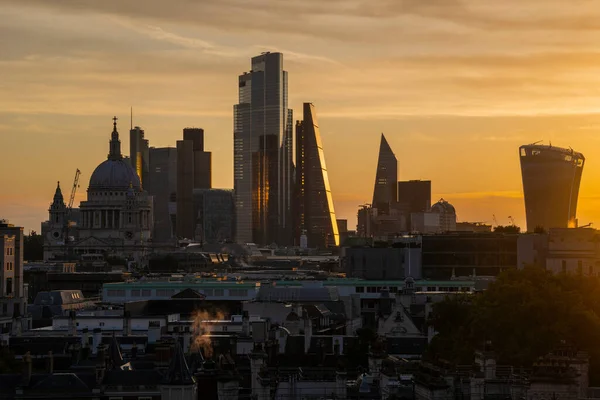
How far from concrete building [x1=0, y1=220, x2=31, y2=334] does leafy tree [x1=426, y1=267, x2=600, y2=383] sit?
48950mm

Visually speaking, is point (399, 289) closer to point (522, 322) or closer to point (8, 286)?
point (8, 286)

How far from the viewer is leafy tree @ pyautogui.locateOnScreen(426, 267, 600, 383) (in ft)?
265

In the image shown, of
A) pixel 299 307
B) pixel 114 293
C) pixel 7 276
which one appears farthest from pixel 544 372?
pixel 114 293

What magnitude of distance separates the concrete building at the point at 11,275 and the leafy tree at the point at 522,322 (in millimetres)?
48950

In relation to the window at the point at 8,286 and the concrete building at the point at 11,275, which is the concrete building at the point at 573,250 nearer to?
the concrete building at the point at 11,275

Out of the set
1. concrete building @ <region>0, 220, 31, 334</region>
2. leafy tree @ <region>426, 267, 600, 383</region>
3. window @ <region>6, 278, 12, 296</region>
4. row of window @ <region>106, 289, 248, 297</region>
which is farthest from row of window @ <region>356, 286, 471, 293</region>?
leafy tree @ <region>426, 267, 600, 383</region>

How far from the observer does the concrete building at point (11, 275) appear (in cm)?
15425

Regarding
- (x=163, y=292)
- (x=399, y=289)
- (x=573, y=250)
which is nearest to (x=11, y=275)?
(x=399, y=289)

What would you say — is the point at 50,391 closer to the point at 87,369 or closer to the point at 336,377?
the point at 87,369

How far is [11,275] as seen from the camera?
537 ft

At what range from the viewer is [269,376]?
5984 cm

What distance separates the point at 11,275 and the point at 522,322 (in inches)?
3210

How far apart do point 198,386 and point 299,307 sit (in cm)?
8406

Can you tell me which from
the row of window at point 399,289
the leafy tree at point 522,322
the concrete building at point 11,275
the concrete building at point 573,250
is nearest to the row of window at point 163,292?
the row of window at point 399,289
